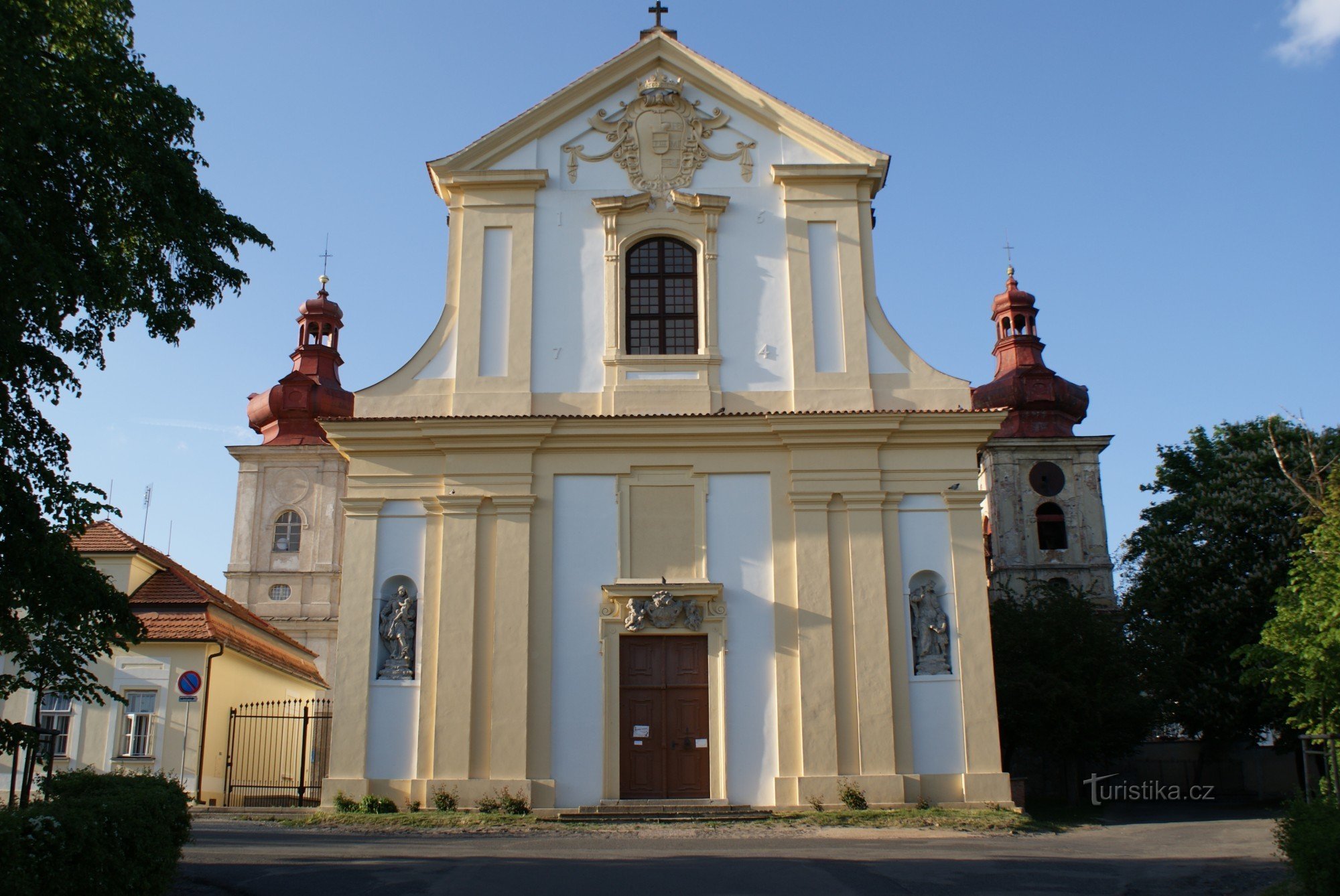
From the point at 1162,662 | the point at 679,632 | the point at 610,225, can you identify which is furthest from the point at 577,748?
the point at 1162,662

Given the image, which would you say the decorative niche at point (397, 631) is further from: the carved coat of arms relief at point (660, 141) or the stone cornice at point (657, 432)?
the carved coat of arms relief at point (660, 141)

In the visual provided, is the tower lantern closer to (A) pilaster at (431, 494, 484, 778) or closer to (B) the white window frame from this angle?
(B) the white window frame

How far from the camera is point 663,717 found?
18.4 meters

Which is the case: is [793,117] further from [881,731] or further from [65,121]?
[65,121]

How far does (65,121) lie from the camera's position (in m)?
10.0

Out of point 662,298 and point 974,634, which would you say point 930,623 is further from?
point 662,298

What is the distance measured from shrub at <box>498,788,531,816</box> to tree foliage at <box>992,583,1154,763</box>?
10.1m

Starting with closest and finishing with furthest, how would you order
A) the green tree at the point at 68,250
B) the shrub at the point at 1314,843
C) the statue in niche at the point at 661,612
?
the shrub at the point at 1314,843, the green tree at the point at 68,250, the statue in niche at the point at 661,612

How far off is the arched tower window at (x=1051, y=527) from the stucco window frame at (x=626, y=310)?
27.5 meters

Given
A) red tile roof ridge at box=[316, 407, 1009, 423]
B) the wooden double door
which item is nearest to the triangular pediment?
red tile roof ridge at box=[316, 407, 1009, 423]

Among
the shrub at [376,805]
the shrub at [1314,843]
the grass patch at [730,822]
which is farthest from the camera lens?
the shrub at [376,805]

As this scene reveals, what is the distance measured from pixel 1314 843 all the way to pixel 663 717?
11014 millimetres

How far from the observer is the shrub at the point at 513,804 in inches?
683

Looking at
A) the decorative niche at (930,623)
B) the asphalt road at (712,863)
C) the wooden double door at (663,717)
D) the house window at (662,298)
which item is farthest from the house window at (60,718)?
the decorative niche at (930,623)
